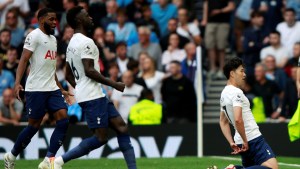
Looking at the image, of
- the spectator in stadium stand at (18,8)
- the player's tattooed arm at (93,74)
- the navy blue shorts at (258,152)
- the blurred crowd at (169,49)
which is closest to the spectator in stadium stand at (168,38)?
the blurred crowd at (169,49)

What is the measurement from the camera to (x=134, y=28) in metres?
22.8

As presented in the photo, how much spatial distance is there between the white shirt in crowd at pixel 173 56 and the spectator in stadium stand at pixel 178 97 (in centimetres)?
119

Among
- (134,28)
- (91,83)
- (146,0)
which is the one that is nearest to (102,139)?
(91,83)

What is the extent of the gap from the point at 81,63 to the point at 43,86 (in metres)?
1.58

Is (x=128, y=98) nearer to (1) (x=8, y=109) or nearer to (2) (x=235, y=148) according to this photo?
(1) (x=8, y=109)

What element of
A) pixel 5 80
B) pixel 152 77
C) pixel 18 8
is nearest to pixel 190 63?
pixel 152 77

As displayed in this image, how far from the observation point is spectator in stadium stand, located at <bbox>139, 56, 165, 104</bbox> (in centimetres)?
2084

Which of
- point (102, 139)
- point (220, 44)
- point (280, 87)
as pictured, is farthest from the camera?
point (220, 44)

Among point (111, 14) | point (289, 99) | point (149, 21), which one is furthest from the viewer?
point (111, 14)

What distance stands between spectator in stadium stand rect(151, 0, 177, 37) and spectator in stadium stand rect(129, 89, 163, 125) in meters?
3.63

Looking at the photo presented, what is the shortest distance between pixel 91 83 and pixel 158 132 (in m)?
7.08

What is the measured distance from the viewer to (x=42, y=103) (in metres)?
14.2

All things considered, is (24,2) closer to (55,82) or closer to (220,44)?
(220,44)

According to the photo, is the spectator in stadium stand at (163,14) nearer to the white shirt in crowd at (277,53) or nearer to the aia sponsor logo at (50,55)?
the white shirt in crowd at (277,53)
